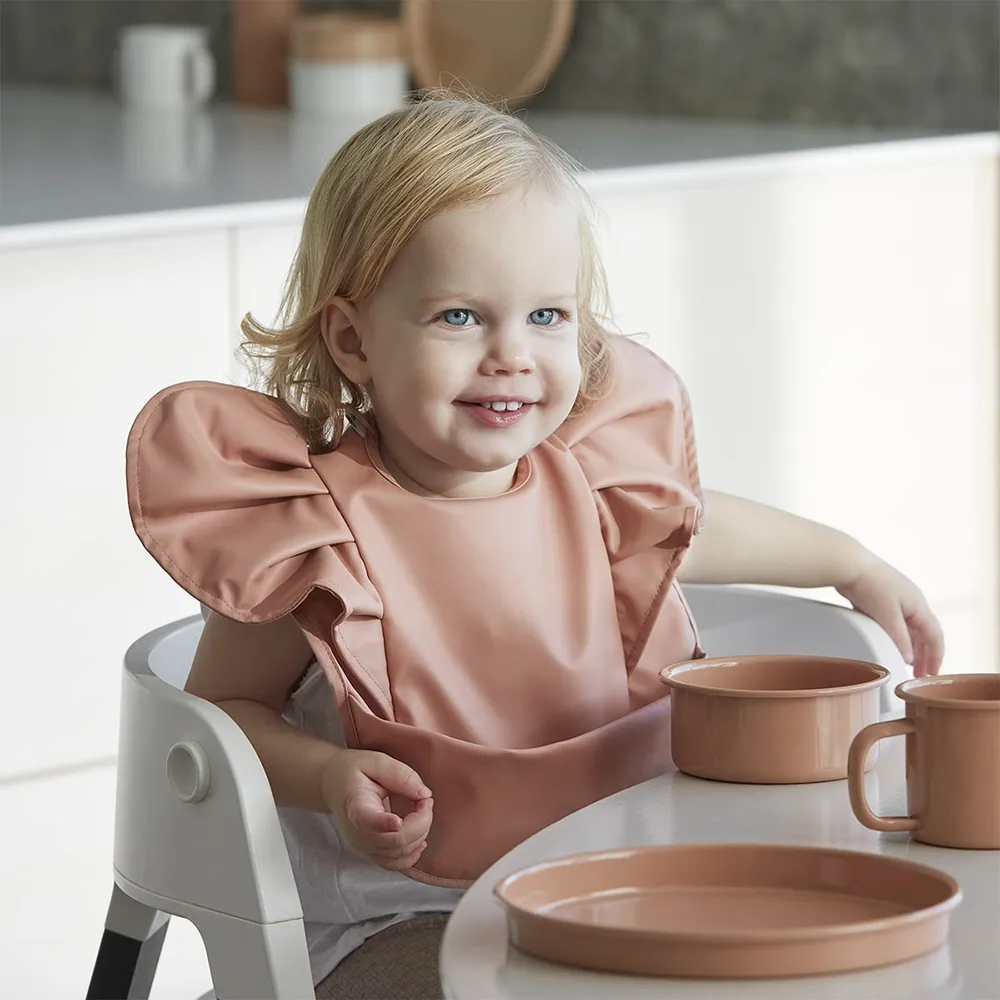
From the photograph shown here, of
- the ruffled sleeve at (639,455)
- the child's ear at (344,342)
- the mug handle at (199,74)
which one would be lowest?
the ruffled sleeve at (639,455)

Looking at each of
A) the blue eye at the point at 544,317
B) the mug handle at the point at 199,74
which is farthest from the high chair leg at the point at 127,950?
the mug handle at the point at 199,74

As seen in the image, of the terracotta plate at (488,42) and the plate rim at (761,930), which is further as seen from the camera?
the terracotta plate at (488,42)

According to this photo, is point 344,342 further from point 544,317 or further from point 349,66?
point 349,66

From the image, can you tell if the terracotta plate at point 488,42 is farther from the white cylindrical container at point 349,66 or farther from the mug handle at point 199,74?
the mug handle at point 199,74

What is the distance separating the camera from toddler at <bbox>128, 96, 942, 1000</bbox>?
975mm

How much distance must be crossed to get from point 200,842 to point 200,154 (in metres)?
1.32

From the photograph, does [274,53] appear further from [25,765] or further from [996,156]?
[25,765]

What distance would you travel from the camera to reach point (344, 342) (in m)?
1.05

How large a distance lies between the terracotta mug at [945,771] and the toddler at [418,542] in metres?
0.24

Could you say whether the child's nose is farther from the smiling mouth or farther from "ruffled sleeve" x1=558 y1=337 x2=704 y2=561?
"ruffled sleeve" x1=558 y1=337 x2=704 y2=561

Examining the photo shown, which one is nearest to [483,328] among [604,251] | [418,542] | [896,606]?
[418,542]

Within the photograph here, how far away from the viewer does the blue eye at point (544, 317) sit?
100 centimetres

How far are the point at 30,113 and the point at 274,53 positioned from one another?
1.16 ft

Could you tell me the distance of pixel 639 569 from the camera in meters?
1.09
